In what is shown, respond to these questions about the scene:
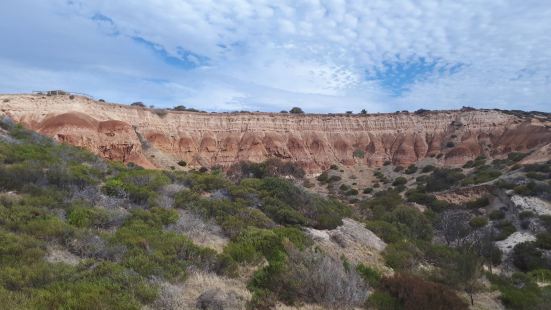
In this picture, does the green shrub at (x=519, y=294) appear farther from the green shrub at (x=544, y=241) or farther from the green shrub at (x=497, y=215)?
the green shrub at (x=497, y=215)

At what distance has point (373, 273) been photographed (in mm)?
10141

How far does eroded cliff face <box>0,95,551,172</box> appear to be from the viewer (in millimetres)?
49250

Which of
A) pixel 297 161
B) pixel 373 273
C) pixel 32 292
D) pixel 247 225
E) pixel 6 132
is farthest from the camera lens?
pixel 297 161

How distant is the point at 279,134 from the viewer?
6638 cm

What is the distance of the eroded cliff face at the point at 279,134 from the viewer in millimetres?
49250

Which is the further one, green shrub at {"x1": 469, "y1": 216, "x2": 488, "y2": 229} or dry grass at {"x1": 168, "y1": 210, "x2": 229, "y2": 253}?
green shrub at {"x1": 469, "y1": 216, "x2": 488, "y2": 229}

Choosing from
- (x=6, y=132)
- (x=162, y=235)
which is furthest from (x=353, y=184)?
(x=162, y=235)

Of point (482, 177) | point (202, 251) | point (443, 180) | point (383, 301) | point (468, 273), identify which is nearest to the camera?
point (383, 301)

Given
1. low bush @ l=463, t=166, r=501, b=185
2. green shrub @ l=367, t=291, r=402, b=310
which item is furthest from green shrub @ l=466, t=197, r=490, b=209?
green shrub @ l=367, t=291, r=402, b=310

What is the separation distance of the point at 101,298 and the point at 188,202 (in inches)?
287

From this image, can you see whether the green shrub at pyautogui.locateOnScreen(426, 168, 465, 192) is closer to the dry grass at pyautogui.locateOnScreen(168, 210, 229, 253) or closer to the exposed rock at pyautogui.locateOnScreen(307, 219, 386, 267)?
the exposed rock at pyautogui.locateOnScreen(307, 219, 386, 267)

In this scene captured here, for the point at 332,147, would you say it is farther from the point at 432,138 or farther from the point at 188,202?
the point at 188,202

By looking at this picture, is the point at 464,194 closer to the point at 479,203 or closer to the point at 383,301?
the point at 479,203

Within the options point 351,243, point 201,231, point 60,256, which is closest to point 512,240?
point 351,243
